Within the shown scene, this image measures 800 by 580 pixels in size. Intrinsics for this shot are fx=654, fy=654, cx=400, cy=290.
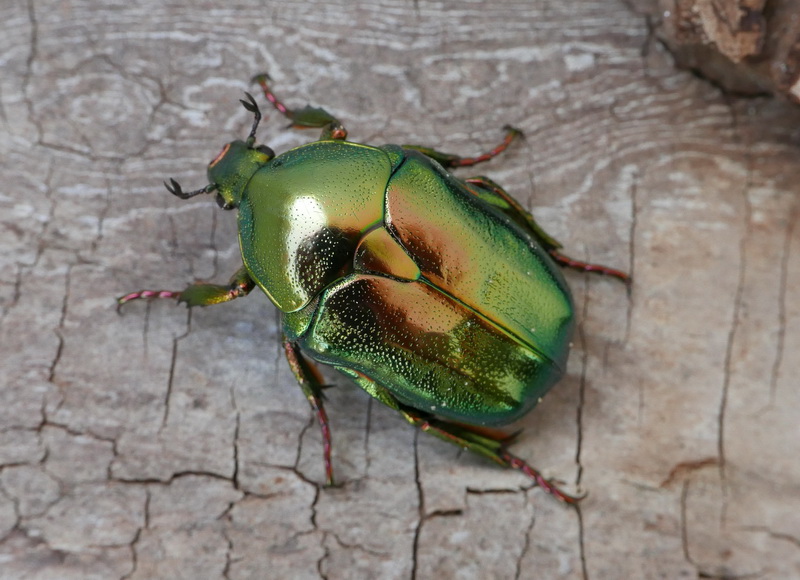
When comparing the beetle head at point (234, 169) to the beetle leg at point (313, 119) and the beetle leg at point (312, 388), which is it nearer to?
the beetle leg at point (313, 119)

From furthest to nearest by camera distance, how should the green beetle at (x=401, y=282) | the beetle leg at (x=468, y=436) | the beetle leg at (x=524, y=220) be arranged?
the beetle leg at (x=524, y=220) → the beetle leg at (x=468, y=436) → the green beetle at (x=401, y=282)

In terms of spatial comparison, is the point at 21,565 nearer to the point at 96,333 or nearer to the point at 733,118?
the point at 96,333

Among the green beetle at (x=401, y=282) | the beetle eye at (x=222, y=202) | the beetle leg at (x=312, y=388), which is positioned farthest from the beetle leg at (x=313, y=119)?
the beetle leg at (x=312, y=388)

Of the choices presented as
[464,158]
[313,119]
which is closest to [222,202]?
[313,119]

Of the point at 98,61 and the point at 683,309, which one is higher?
the point at 98,61

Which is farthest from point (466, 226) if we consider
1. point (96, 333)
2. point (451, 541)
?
point (96, 333)
